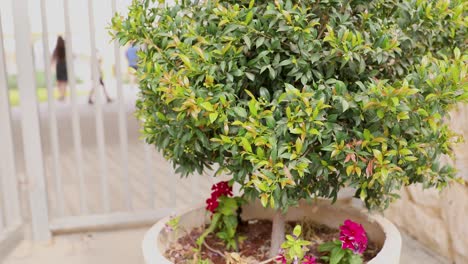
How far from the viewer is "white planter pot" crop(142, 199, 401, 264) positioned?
114 centimetres

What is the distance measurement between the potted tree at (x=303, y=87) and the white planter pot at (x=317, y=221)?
0.52 feet

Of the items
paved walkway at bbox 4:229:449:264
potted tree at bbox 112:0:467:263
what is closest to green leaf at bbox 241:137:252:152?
potted tree at bbox 112:0:467:263

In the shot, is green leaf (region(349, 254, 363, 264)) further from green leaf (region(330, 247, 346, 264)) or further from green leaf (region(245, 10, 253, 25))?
green leaf (region(245, 10, 253, 25))

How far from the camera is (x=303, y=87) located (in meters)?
1.02

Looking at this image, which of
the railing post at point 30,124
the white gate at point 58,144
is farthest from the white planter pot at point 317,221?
the railing post at point 30,124

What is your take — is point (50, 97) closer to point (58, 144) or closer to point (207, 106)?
point (58, 144)

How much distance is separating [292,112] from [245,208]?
2.26 feet

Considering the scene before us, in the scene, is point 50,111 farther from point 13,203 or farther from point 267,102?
point 267,102

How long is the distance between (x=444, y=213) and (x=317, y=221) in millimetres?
604

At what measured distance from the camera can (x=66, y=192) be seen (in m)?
2.90

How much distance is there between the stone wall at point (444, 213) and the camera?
5.45ft

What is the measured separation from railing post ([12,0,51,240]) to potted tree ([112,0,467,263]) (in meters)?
0.97

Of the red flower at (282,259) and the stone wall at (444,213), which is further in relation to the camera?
the stone wall at (444,213)

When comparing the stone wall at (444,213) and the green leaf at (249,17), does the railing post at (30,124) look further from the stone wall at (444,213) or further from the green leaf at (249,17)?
the stone wall at (444,213)
